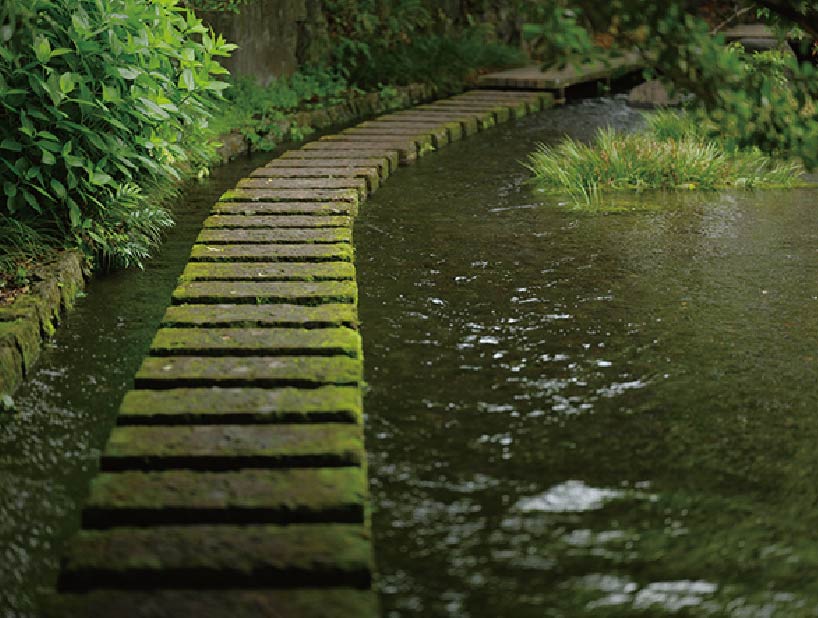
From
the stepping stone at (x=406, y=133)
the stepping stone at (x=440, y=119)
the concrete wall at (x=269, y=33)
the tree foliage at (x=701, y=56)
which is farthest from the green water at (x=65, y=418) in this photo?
the concrete wall at (x=269, y=33)

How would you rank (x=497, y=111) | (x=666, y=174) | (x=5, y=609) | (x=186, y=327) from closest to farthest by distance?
(x=5, y=609)
(x=186, y=327)
(x=666, y=174)
(x=497, y=111)

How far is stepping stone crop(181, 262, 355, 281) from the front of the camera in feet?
16.1

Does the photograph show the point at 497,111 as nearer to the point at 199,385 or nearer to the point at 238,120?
the point at 238,120

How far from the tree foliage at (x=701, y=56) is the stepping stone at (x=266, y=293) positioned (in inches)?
68.4

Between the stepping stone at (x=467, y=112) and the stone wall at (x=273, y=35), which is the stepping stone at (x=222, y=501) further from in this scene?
the stepping stone at (x=467, y=112)

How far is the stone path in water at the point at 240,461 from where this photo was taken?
2.60 meters

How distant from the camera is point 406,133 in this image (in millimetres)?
9039

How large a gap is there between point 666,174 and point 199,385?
4927 mm

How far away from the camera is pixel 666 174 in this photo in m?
7.77

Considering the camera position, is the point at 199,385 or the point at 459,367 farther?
the point at 459,367

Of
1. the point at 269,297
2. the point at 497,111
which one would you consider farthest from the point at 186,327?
the point at 497,111

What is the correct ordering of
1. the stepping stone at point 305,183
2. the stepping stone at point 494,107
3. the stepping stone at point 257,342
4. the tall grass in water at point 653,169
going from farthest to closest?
1. the stepping stone at point 494,107
2. the tall grass in water at point 653,169
3. the stepping stone at point 305,183
4. the stepping stone at point 257,342

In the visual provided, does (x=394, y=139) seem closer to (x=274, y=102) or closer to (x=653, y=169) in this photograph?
(x=274, y=102)

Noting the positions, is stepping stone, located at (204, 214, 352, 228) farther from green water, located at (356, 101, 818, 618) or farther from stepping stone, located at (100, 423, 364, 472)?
stepping stone, located at (100, 423, 364, 472)
